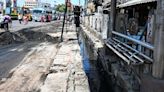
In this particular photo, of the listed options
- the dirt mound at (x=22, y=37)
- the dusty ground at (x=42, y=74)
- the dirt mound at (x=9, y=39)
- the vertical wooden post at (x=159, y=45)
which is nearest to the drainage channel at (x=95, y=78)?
the dusty ground at (x=42, y=74)

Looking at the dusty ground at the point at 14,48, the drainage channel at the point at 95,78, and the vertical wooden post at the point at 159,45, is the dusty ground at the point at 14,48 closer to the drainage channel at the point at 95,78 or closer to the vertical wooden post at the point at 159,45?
the drainage channel at the point at 95,78

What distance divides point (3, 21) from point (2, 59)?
19.3 m

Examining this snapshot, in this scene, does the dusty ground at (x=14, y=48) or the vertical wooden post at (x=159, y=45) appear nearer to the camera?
the vertical wooden post at (x=159, y=45)

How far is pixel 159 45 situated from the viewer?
5574mm

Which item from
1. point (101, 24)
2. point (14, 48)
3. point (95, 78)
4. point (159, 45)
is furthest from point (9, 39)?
point (159, 45)

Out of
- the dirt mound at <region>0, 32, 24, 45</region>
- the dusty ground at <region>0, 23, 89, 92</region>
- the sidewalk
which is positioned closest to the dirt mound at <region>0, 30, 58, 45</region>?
the dirt mound at <region>0, 32, 24, 45</region>

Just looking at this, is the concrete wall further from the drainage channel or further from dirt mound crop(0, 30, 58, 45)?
dirt mound crop(0, 30, 58, 45)

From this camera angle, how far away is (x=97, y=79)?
1076 cm

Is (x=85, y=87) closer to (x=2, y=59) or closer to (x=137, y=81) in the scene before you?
(x=137, y=81)

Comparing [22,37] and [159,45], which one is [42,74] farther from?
[22,37]

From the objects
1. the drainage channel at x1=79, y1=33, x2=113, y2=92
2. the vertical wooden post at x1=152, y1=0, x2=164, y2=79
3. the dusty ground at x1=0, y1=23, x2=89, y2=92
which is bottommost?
the drainage channel at x1=79, y1=33, x2=113, y2=92

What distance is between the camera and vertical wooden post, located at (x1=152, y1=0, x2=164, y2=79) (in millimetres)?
5555

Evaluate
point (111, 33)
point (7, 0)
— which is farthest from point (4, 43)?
point (7, 0)

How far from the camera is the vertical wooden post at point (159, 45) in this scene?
18.2 feet
